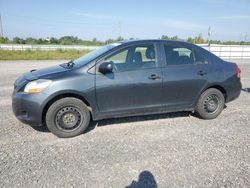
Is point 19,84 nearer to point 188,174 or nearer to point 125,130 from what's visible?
point 125,130

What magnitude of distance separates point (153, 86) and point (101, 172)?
6.81 ft

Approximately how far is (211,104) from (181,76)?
1038mm

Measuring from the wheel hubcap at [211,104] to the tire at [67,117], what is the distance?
8.57ft

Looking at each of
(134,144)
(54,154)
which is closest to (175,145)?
(134,144)

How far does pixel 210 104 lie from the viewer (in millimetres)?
5242

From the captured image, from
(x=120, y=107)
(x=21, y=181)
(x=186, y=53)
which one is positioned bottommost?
(x=21, y=181)

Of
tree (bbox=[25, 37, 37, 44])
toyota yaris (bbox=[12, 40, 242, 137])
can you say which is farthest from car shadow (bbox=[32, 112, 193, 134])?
tree (bbox=[25, 37, 37, 44])

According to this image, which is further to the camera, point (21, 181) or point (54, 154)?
point (54, 154)

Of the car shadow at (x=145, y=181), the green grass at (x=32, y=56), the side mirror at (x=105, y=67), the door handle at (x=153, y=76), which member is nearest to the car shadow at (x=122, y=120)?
the door handle at (x=153, y=76)

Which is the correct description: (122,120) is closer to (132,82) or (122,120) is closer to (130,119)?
(130,119)

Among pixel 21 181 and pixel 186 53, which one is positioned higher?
pixel 186 53

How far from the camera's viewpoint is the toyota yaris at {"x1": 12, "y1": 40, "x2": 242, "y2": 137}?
4156 mm

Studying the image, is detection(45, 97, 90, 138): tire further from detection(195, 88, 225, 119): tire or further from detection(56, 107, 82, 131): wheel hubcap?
detection(195, 88, 225, 119): tire

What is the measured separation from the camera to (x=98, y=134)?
4.44 metres
